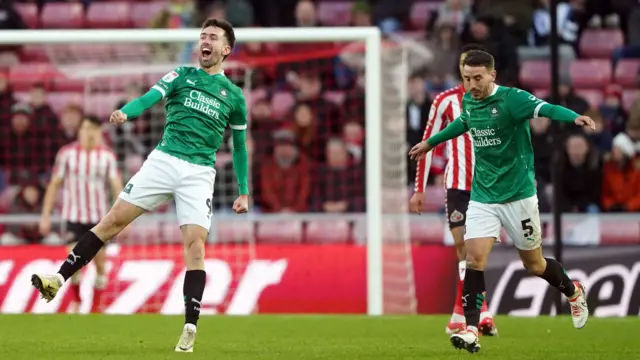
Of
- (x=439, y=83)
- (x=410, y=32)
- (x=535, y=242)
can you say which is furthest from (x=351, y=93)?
(x=535, y=242)

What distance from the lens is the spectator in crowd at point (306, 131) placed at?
1545cm

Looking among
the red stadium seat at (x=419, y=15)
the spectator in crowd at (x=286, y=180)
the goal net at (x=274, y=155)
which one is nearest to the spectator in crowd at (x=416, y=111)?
the goal net at (x=274, y=155)

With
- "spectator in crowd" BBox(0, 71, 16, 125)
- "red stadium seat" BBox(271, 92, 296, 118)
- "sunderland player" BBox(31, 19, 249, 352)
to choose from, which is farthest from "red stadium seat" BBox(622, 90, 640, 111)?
"sunderland player" BBox(31, 19, 249, 352)

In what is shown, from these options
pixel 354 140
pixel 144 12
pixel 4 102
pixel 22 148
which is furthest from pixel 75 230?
pixel 144 12

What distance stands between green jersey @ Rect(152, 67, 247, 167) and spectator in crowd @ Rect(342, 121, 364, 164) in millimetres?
6450

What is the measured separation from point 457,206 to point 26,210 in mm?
6571

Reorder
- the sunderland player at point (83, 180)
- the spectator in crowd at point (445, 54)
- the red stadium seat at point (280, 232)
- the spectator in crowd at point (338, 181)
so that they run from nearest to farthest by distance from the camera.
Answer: the sunderland player at point (83, 180)
the red stadium seat at point (280, 232)
the spectator in crowd at point (338, 181)
the spectator in crowd at point (445, 54)

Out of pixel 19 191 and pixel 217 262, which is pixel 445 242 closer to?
pixel 217 262

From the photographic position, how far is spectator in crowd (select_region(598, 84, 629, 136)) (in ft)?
52.9

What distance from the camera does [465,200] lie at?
10.6 metres

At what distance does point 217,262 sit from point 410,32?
5.71m

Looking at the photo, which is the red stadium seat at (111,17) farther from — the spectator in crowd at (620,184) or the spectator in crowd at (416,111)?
the spectator in crowd at (620,184)

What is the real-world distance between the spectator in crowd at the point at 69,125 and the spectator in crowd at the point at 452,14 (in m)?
4.74

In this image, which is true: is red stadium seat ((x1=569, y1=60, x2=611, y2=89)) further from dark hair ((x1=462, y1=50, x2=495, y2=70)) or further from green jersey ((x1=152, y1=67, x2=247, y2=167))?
green jersey ((x1=152, y1=67, x2=247, y2=167))
